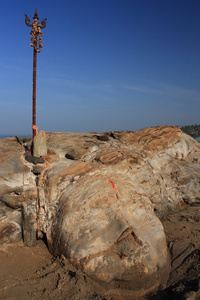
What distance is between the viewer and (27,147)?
8.25m

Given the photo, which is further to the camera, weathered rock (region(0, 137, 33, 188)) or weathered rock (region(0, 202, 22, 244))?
weathered rock (region(0, 137, 33, 188))

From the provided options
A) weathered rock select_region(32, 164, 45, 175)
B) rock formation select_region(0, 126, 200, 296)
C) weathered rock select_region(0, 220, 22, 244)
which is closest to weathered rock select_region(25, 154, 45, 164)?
rock formation select_region(0, 126, 200, 296)

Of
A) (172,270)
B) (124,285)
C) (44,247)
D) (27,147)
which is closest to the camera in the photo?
(124,285)

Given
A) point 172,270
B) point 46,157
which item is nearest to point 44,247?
point 46,157

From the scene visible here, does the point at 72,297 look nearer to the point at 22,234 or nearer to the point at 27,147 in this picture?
the point at 22,234

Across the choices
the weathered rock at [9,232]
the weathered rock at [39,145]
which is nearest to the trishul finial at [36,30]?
A: the weathered rock at [39,145]

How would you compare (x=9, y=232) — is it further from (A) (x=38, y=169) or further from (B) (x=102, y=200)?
(B) (x=102, y=200)

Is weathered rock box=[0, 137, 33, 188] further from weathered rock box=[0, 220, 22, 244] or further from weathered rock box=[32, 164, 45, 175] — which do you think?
weathered rock box=[0, 220, 22, 244]

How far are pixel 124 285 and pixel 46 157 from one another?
13.4 feet

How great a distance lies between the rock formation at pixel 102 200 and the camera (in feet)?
16.6

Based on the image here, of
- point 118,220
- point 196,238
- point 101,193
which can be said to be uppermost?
point 101,193

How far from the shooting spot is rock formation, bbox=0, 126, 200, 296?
200 inches

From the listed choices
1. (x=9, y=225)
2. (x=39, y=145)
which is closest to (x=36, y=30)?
(x=39, y=145)

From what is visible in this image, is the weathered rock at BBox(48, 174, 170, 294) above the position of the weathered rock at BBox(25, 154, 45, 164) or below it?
below
